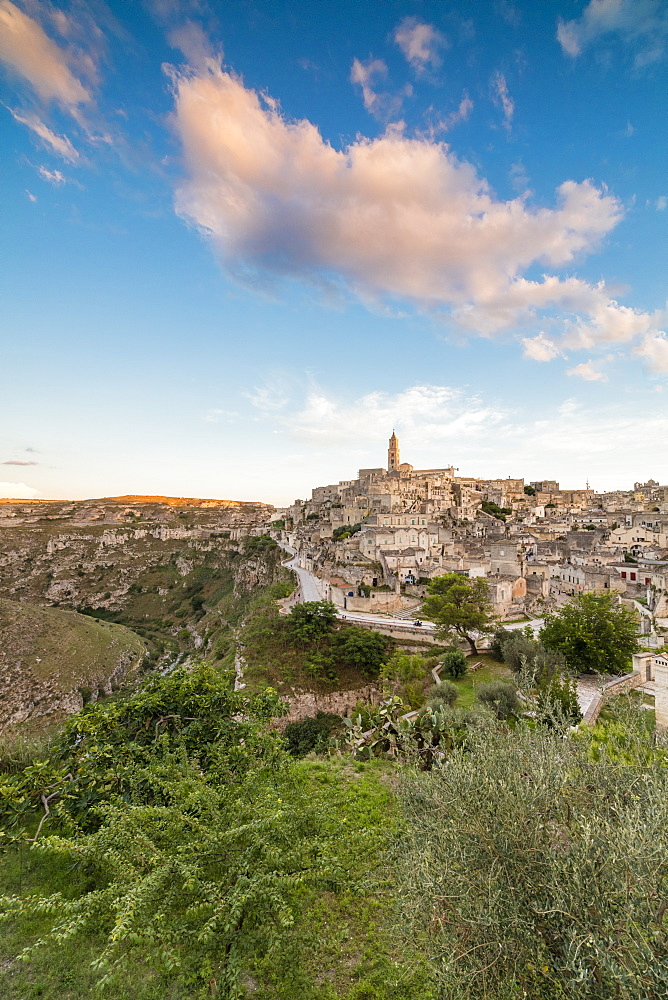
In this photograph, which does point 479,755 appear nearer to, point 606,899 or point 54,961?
point 606,899

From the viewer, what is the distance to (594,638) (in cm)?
2125

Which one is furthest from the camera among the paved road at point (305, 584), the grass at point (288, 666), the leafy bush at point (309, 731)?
the paved road at point (305, 584)

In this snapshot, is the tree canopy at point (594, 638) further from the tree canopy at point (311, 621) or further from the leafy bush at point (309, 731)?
the tree canopy at point (311, 621)

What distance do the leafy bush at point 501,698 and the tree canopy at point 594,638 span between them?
7.25 metres

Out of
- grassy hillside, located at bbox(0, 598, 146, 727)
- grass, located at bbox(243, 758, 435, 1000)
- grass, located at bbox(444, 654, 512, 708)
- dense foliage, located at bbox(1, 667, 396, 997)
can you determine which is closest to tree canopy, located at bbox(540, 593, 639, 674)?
grass, located at bbox(444, 654, 512, 708)

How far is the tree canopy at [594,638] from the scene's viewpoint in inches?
823

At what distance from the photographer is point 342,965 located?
6.08 m

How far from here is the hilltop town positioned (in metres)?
38.9

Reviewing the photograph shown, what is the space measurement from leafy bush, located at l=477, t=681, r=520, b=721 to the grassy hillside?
3648 cm

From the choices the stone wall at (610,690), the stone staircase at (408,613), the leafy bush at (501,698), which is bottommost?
the stone staircase at (408,613)

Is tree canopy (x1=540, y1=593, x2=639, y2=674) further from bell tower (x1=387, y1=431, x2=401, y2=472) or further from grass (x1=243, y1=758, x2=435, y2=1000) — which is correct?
bell tower (x1=387, y1=431, x2=401, y2=472)

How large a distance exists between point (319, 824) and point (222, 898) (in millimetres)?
2611

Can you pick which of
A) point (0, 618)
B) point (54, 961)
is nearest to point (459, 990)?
point (54, 961)

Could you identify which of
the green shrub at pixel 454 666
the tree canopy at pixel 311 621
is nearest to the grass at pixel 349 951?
the green shrub at pixel 454 666
